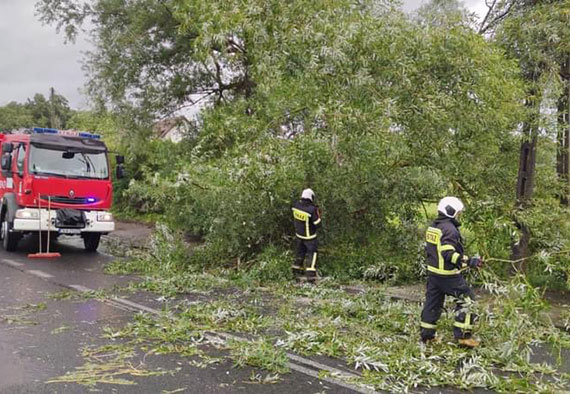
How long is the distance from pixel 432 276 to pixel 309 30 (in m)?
4.41

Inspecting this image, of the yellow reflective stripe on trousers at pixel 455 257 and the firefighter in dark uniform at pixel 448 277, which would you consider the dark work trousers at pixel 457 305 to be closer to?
the firefighter in dark uniform at pixel 448 277

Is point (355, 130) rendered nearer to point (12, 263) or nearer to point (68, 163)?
point (68, 163)

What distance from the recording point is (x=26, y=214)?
1211 cm

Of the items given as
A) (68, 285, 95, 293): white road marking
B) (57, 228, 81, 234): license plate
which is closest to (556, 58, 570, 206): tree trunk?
(68, 285, 95, 293): white road marking

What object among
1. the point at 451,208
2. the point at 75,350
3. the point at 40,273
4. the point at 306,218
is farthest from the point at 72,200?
the point at 451,208

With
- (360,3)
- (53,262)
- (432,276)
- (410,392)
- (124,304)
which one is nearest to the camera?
(410,392)

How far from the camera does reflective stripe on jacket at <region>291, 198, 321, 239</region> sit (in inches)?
382

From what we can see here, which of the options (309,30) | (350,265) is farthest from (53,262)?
(309,30)

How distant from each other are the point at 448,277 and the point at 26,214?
31.3 feet

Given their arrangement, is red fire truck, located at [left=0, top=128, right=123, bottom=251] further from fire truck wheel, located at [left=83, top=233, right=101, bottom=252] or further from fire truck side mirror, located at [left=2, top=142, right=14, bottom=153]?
fire truck wheel, located at [left=83, top=233, right=101, bottom=252]

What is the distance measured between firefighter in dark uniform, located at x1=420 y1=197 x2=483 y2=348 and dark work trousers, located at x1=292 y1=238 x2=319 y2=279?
12.3 ft

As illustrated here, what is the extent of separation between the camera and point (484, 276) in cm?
698

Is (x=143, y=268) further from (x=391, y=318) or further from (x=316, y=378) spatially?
(x=316, y=378)

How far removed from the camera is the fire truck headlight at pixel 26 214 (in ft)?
39.6
